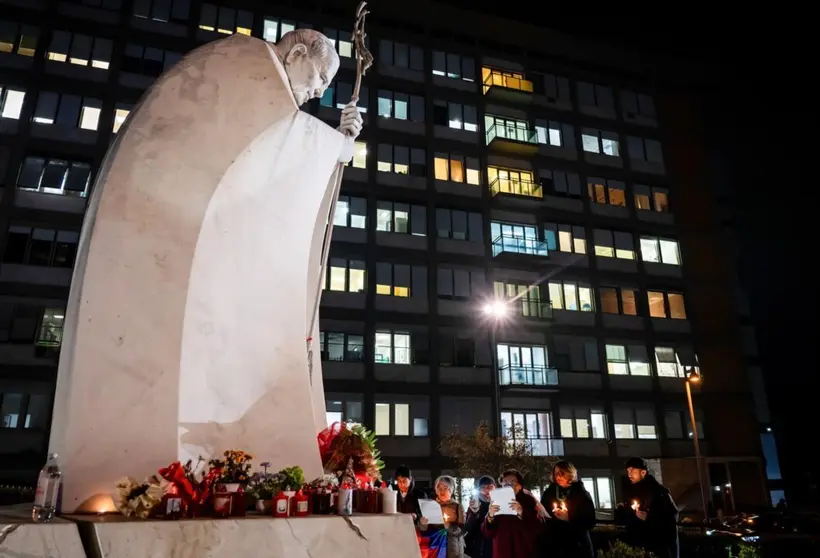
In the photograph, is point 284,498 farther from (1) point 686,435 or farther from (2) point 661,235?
(2) point 661,235

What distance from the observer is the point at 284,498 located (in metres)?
3.95

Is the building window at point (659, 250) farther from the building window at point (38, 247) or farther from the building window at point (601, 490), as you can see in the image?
the building window at point (38, 247)

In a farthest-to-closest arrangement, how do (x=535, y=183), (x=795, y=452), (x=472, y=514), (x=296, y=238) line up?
1. (x=795, y=452)
2. (x=535, y=183)
3. (x=472, y=514)
4. (x=296, y=238)

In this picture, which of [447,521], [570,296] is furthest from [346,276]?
[447,521]

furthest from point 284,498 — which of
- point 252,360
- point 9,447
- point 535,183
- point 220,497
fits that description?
A: point 535,183

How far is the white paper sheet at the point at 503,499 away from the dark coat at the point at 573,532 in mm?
495

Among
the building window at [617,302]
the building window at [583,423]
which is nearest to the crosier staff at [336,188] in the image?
the building window at [583,423]

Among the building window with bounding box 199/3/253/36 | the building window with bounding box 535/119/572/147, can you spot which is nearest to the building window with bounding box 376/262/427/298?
the building window with bounding box 535/119/572/147

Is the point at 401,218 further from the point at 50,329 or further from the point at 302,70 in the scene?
the point at 302,70

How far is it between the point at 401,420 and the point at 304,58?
23893 millimetres

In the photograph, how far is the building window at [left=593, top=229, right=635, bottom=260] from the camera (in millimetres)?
35000

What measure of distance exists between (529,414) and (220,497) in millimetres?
28351

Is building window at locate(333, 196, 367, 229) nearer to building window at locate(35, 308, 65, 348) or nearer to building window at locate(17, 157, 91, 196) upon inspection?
building window at locate(17, 157, 91, 196)

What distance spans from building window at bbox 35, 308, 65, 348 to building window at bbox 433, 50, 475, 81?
24.4 m
